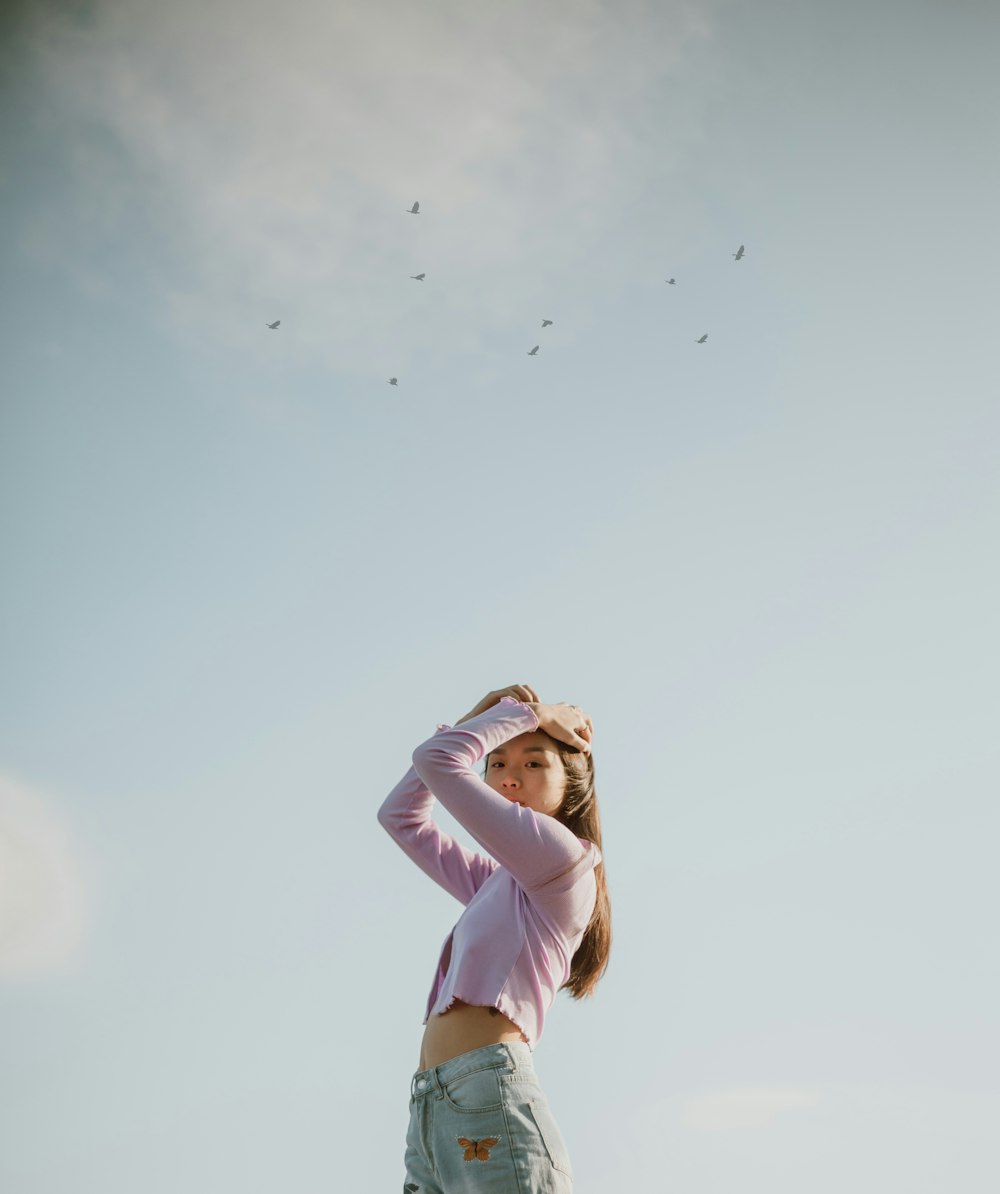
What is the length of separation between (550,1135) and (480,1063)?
224 millimetres

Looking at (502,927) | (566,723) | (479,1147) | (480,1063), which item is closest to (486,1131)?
(479,1147)

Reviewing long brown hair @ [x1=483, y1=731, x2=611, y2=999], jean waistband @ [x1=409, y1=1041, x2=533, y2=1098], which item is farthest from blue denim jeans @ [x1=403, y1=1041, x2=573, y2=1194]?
long brown hair @ [x1=483, y1=731, x2=611, y2=999]

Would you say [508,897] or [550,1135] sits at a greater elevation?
[508,897]

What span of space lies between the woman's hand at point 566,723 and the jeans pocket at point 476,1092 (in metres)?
0.98

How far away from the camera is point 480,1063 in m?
2.50

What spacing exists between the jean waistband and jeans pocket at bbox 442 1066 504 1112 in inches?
0.5

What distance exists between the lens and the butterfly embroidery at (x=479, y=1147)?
7.84 feet

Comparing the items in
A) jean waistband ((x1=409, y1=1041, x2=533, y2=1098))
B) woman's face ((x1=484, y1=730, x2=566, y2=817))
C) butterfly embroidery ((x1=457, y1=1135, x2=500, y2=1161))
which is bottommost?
butterfly embroidery ((x1=457, y1=1135, x2=500, y2=1161))

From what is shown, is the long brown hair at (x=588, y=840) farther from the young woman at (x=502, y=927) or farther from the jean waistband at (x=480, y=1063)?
the jean waistband at (x=480, y=1063)

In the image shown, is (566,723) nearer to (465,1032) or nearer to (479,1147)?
(465,1032)

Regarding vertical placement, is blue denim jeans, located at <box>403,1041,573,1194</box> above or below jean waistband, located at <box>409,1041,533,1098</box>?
below

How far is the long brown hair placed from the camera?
3.12m

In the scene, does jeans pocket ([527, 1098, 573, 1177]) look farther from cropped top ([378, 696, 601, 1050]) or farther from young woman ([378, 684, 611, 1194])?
cropped top ([378, 696, 601, 1050])

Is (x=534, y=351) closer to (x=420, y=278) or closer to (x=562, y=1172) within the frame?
(x=420, y=278)
